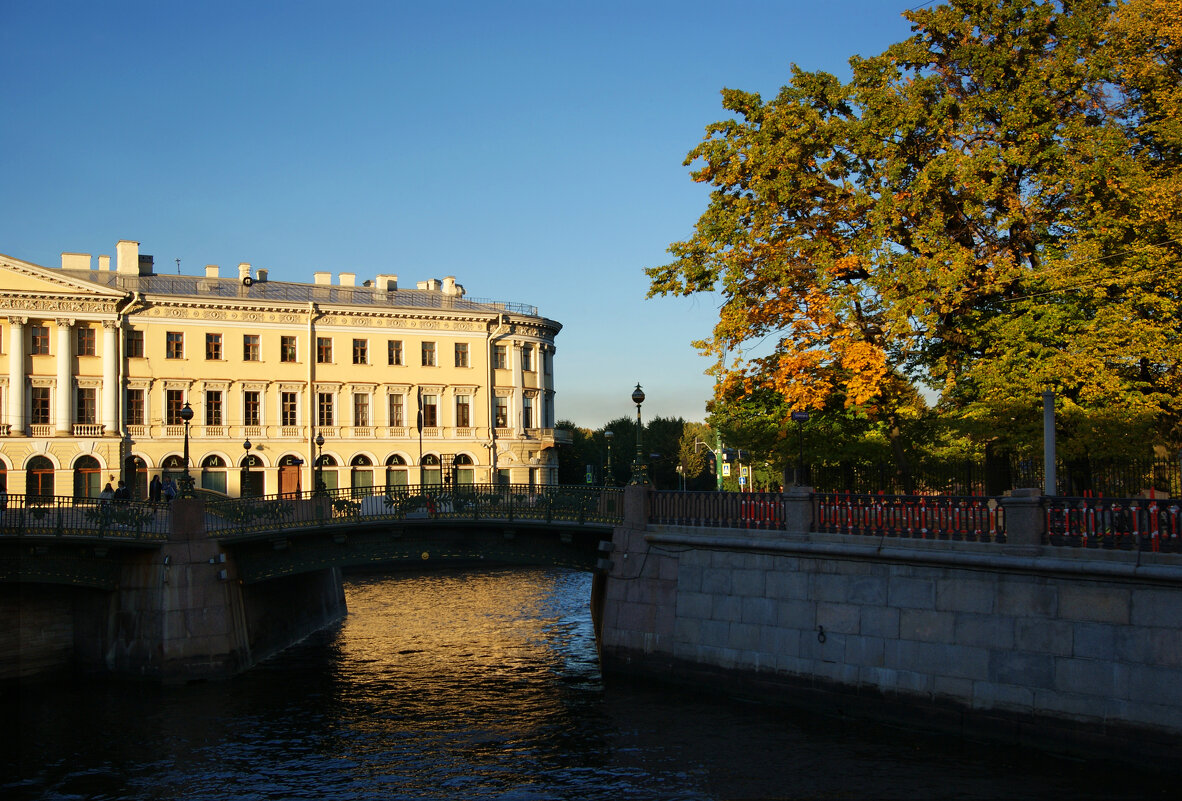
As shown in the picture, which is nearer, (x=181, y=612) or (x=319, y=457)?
(x=181, y=612)

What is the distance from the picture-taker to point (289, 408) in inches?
2336

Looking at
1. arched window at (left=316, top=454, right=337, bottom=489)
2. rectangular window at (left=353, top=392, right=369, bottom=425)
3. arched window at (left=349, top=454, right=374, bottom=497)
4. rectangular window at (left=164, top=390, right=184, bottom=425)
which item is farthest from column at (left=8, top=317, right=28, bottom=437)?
rectangular window at (left=353, top=392, right=369, bottom=425)

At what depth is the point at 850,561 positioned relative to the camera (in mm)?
21953

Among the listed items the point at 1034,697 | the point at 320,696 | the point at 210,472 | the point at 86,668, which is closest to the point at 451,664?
the point at 320,696

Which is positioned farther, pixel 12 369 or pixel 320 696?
pixel 12 369

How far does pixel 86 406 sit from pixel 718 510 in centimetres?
3996

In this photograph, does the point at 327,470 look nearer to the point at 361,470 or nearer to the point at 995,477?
the point at 361,470

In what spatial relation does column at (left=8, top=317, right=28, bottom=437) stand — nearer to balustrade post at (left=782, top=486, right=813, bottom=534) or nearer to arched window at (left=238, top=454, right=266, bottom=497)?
arched window at (left=238, top=454, right=266, bottom=497)

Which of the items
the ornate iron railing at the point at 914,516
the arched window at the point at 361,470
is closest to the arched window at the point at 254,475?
the arched window at the point at 361,470

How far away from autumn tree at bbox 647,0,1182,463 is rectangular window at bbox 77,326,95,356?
34.3 m

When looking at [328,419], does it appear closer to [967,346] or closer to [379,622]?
[379,622]

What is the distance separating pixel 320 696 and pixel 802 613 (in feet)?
36.9

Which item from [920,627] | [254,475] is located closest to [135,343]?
[254,475]

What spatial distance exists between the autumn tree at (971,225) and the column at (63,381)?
33840 mm
